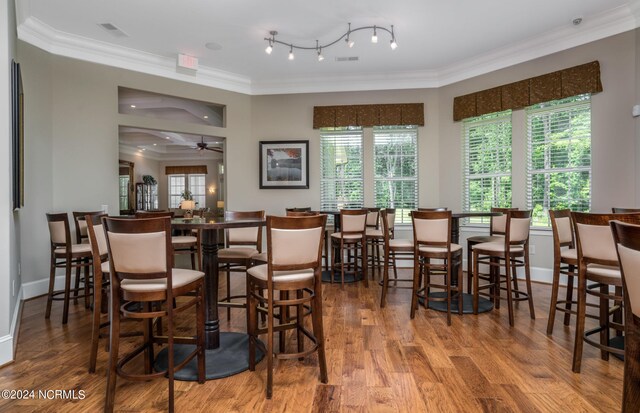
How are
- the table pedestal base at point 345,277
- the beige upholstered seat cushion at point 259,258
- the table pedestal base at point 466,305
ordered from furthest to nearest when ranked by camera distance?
1. the table pedestal base at point 345,277
2. the table pedestal base at point 466,305
3. the beige upholstered seat cushion at point 259,258

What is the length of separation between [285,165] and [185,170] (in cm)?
878

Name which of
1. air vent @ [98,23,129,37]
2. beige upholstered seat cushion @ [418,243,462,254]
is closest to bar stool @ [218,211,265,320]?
beige upholstered seat cushion @ [418,243,462,254]

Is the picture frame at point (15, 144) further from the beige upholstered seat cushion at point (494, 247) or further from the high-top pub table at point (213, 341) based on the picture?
the beige upholstered seat cushion at point (494, 247)

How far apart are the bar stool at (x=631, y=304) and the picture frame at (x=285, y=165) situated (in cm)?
481

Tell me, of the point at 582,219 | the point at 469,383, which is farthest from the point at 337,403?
the point at 582,219

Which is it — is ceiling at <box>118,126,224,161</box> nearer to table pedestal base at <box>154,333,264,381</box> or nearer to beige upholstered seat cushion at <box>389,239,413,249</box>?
beige upholstered seat cushion at <box>389,239,413,249</box>

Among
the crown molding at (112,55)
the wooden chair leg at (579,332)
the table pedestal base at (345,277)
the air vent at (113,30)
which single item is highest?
the air vent at (113,30)

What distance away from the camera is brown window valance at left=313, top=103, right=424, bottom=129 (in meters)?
5.68

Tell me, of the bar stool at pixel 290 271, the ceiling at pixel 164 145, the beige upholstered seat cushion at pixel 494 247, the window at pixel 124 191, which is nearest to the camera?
the bar stool at pixel 290 271

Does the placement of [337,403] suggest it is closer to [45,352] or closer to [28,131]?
[45,352]

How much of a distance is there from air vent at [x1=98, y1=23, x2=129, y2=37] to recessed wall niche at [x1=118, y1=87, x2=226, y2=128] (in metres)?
1.50

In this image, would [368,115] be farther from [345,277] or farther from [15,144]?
[15,144]

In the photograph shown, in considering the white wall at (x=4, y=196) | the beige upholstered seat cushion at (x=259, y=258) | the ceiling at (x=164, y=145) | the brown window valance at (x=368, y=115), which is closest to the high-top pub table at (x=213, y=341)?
the beige upholstered seat cushion at (x=259, y=258)

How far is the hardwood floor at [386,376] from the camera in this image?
1863 mm
